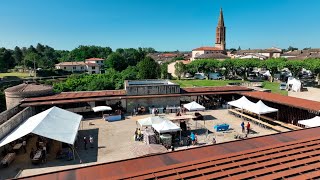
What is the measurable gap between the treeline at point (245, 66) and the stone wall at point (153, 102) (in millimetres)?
32698

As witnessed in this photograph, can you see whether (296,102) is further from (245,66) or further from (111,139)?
(245,66)

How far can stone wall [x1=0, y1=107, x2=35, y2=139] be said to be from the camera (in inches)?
653

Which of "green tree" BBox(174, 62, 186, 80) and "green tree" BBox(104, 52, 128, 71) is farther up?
"green tree" BBox(104, 52, 128, 71)

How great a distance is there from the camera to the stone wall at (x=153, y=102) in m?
28.4

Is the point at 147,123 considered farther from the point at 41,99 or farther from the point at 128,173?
the point at 41,99

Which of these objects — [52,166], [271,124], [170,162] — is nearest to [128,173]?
[170,162]

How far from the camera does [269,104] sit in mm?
26422

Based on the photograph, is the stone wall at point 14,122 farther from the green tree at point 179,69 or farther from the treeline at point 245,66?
the treeline at point 245,66

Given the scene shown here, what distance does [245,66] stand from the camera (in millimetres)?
58812

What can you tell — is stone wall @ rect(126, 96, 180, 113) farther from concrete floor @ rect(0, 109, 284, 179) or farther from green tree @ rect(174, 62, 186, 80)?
green tree @ rect(174, 62, 186, 80)

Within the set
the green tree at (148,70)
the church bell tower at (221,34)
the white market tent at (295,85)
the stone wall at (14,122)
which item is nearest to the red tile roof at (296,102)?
the white market tent at (295,85)

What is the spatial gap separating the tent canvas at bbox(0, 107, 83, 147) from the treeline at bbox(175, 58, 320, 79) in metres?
45.9

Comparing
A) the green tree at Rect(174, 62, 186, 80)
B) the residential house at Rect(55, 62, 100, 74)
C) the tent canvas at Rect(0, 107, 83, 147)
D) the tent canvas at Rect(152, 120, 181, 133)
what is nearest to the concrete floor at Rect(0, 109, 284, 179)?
the tent canvas at Rect(152, 120, 181, 133)

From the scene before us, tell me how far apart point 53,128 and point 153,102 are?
46.6 feet
